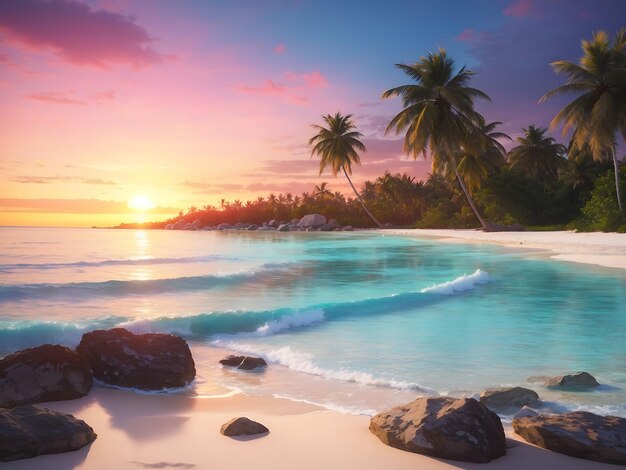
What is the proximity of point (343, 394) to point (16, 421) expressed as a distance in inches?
125

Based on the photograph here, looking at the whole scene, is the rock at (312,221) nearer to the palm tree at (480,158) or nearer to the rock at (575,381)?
the palm tree at (480,158)

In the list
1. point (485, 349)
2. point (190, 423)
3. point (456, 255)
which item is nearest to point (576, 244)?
point (456, 255)

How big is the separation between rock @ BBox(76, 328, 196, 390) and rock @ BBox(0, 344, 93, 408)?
0.99ft

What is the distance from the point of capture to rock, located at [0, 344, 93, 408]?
5129 millimetres

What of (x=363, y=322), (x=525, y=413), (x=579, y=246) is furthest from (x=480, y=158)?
(x=525, y=413)

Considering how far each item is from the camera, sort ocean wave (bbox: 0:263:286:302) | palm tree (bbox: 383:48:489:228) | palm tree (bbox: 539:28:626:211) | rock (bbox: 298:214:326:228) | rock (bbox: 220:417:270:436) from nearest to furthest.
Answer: rock (bbox: 220:417:270:436), ocean wave (bbox: 0:263:286:302), palm tree (bbox: 539:28:626:211), palm tree (bbox: 383:48:489:228), rock (bbox: 298:214:326:228)

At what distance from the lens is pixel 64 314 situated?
12266 millimetres

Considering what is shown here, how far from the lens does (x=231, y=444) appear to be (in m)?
4.14

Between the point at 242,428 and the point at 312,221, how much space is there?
2728 inches

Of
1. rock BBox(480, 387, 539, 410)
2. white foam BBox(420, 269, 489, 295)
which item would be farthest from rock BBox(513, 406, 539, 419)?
white foam BBox(420, 269, 489, 295)

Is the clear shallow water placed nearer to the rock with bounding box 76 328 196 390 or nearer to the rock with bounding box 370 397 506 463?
the rock with bounding box 76 328 196 390

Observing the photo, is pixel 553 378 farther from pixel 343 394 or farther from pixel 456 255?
pixel 456 255

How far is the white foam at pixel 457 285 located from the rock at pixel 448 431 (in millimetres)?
10179

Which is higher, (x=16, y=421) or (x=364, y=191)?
(x=364, y=191)
